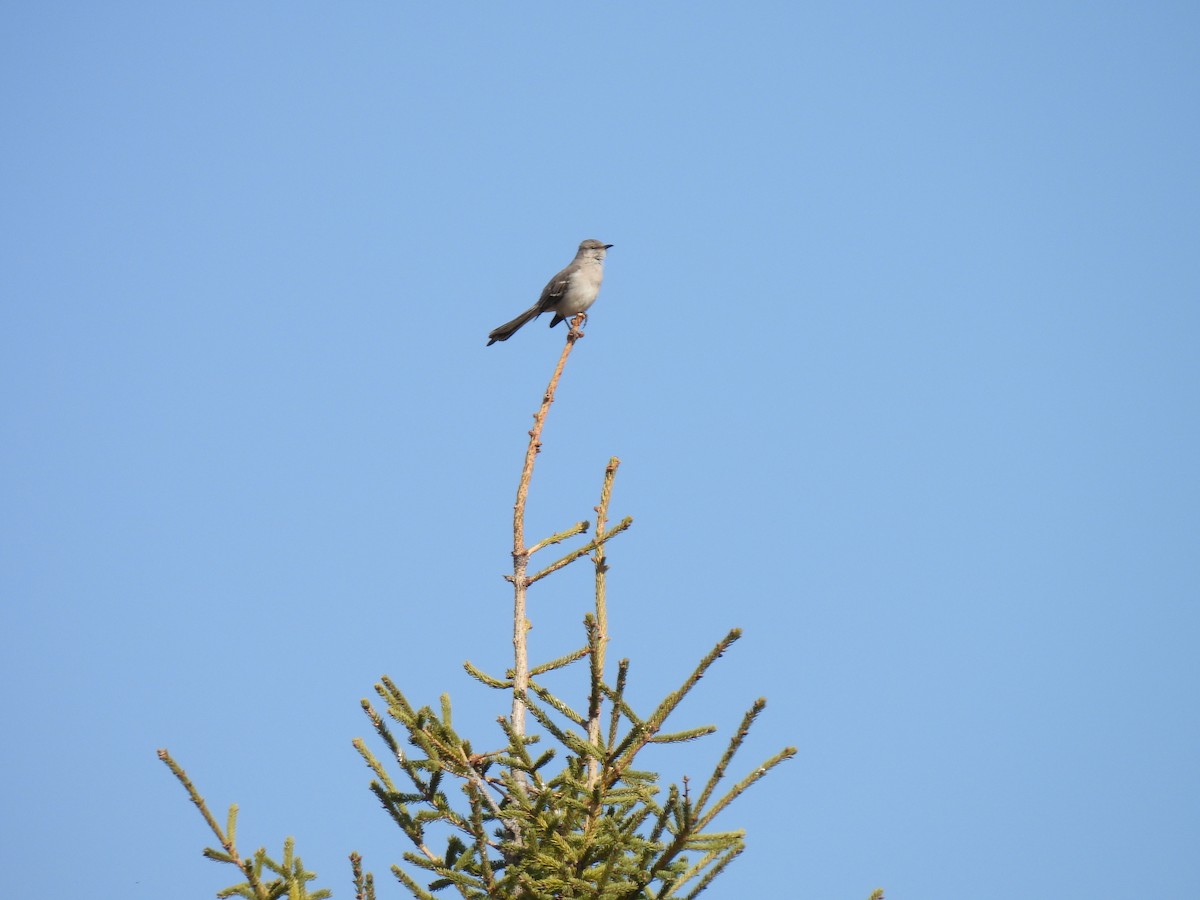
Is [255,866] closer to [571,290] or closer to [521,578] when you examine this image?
[521,578]

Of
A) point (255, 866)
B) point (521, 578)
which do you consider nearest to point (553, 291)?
point (521, 578)

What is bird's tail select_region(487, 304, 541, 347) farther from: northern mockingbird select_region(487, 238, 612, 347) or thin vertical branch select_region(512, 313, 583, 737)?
thin vertical branch select_region(512, 313, 583, 737)

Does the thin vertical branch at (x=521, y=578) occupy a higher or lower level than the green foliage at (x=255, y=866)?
higher

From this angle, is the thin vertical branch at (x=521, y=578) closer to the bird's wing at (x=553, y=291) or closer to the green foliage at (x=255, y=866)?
the green foliage at (x=255, y=866)

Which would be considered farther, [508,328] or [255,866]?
[508,328]

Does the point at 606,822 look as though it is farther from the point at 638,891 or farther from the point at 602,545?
the point at 602,545

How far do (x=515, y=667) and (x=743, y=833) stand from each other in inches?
60.5

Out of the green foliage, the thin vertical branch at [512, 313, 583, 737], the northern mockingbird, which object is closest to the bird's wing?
the northern mockingbird

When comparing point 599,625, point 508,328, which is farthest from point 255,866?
point 508,328

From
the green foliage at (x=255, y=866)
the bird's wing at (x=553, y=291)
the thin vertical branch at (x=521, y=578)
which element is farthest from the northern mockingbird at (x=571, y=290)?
the green foliage at (x=255, y=866)

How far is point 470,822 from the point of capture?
490 centimetres

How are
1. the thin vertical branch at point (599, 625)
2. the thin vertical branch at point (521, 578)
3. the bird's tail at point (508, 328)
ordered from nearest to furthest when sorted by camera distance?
the thin vertical branch at point (599, 625) < the thin vertical branch at point (521, 578) < the bird's tail at point (508, 328)

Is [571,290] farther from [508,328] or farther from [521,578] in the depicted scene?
[521,578]

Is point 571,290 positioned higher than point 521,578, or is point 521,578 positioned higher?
point 571,290
